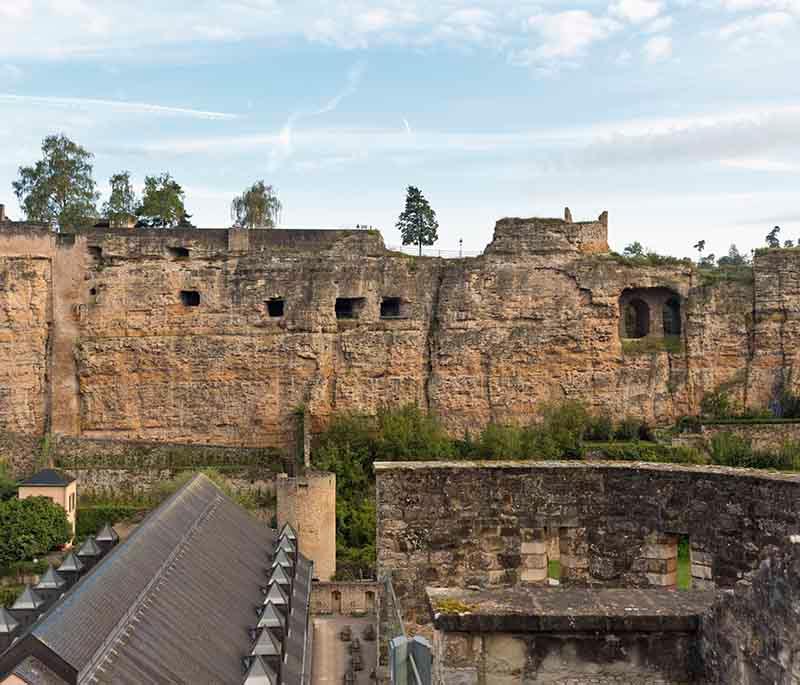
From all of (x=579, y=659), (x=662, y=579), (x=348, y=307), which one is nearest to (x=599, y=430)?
(x=348, y=307)

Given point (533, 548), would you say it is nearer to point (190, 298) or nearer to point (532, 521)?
point (532, 521)

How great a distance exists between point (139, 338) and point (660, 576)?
29368mm

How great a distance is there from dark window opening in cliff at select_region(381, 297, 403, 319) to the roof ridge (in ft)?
50.8

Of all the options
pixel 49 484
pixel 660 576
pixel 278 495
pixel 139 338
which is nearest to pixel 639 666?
pixel 660 576

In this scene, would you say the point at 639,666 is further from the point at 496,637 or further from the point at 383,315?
the point at 383,315

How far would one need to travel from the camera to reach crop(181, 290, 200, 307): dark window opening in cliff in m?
34.7

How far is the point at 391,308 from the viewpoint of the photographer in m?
35.2

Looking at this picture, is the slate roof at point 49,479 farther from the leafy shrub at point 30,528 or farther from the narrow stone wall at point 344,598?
the narrow stone wall at point 344,598

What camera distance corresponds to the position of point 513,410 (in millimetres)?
34188

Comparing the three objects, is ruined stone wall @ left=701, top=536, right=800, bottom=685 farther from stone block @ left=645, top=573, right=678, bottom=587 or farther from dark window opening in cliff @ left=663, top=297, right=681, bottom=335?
dark window opening in cliff @ left=663, top=297, right=681, bottom=335

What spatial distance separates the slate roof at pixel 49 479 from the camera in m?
28.3

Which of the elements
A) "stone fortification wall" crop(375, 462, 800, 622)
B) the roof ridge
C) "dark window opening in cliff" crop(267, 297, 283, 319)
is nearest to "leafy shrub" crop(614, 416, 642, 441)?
"dark window opening in cliff" crop(267, 297, 283, 319)

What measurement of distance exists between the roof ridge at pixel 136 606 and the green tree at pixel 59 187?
78.6ft

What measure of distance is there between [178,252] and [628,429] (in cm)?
1808
